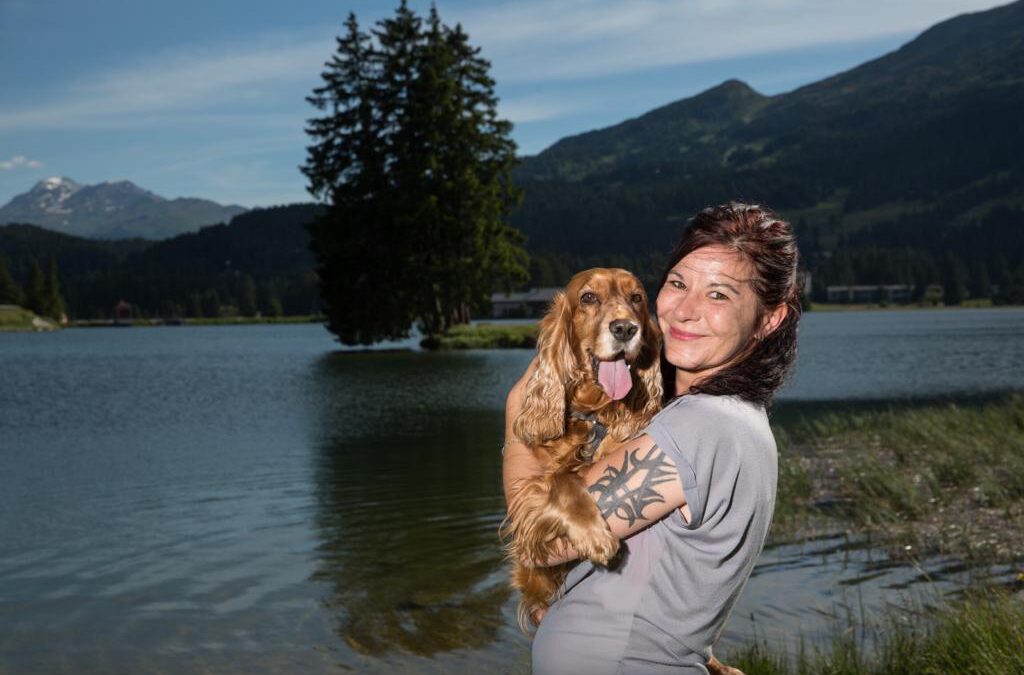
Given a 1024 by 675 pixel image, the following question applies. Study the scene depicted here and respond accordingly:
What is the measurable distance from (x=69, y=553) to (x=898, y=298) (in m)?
177

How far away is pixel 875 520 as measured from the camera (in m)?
10.9

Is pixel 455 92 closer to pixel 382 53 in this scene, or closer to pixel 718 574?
pixel 382 53

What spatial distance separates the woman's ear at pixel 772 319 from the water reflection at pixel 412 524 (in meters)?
5.77

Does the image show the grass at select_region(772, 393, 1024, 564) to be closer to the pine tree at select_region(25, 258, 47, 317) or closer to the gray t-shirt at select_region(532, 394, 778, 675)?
the gray t-shirt at select_region(532, 394, 778, 675)


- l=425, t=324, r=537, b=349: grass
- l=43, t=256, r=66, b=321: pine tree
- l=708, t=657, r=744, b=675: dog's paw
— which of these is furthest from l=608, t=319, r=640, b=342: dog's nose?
l=43, t=256, r=66, b=321: pine tree

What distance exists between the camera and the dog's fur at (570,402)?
2885 millimetres

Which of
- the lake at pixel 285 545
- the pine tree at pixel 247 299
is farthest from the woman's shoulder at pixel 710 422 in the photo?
the pine tree at pixel 247 299

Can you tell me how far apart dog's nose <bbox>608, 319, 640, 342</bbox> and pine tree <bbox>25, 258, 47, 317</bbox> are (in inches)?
5708

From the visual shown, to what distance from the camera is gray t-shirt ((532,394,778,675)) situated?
2465mm

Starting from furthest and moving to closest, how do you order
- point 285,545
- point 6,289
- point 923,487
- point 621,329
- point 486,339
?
point 6,289, point 486,339, point 923,487, point 285,545, point 621,329

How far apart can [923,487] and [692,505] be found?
10782 millimetres

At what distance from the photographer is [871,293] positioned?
174m

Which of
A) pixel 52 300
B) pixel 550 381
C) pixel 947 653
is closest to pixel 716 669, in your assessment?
pixel 550 381

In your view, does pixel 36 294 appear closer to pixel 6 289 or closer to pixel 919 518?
pixel 6 289
